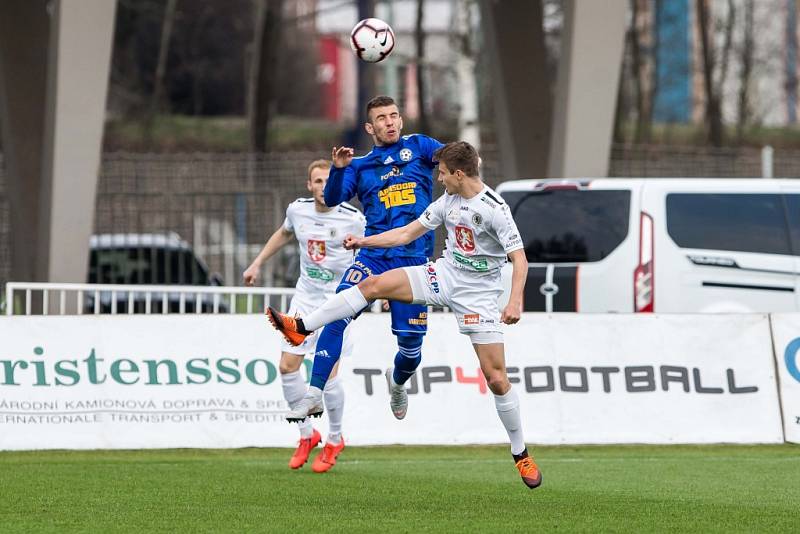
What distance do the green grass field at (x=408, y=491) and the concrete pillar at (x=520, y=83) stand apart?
10251 millimetres

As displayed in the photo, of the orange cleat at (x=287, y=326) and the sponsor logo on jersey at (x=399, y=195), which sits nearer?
the orange cleat at (x=287, y=326)

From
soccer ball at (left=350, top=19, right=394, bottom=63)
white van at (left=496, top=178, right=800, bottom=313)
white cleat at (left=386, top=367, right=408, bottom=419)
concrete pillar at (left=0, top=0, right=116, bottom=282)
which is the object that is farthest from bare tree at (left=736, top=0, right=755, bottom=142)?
white cleat at (left=386, top=367, right=408, bottom=419)

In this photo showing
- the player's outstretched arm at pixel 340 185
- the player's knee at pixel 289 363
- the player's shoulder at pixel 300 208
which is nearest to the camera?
the player's outstretched arm at pixel 340 185

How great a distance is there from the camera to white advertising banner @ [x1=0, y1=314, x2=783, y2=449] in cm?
1287

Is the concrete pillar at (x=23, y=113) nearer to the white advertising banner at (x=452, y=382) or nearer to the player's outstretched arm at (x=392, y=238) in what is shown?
the white advertising banner at (x=452, y=382)

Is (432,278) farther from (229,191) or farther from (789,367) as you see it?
(229,191)

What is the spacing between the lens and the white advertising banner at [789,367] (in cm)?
1292

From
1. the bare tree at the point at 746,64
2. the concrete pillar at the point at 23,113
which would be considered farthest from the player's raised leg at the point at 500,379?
the bare tree at the point at 746,64

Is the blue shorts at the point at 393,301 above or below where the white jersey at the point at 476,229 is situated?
below

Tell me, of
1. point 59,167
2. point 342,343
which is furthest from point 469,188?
point 59,167

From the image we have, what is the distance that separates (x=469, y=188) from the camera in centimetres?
905

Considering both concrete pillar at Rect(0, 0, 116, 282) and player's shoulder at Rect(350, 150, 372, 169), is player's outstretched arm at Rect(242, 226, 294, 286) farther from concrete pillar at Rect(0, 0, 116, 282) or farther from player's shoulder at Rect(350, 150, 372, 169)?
concrete pillar at Rect(0, 0, 116, 282)

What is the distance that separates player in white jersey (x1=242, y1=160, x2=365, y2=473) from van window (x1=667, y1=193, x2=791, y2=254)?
173 inches

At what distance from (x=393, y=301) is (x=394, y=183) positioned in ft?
2.93
